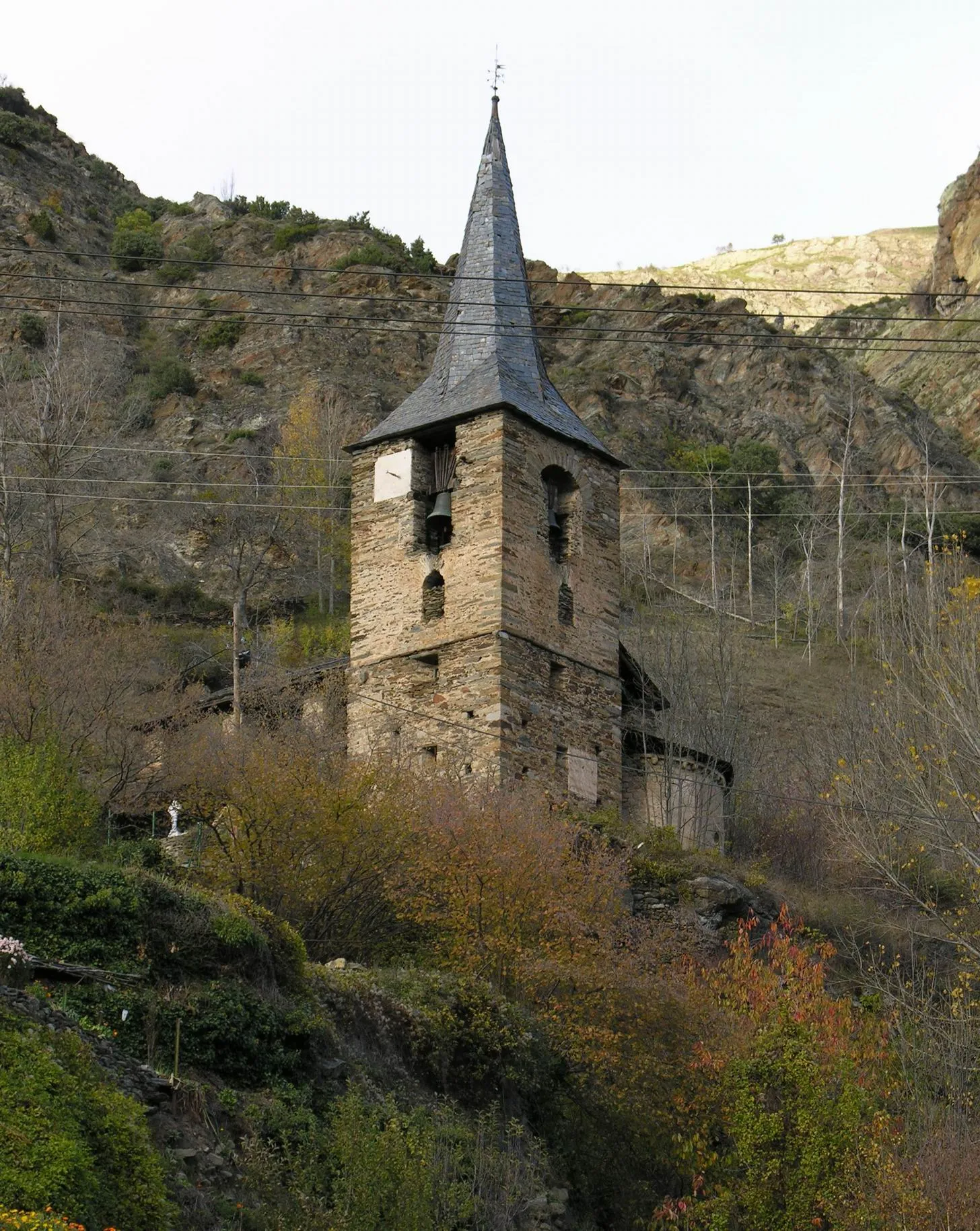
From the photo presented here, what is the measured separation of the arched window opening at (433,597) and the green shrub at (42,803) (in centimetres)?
854

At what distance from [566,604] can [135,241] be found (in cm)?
5015

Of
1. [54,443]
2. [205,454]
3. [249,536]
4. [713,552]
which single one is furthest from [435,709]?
[205,454]

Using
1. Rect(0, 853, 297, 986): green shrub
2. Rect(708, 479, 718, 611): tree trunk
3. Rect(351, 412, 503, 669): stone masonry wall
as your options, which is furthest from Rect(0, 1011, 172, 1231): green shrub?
Rect(708, 479, 718, 611): tree trunk

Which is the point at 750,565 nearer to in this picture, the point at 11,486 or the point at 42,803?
the point at 11,486

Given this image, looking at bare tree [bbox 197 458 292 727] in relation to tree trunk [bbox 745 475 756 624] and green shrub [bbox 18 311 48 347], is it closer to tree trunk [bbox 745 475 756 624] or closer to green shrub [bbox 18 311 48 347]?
green shrub [bbox 18 311 48 347]

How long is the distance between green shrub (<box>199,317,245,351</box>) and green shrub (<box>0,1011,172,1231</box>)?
58287 mm

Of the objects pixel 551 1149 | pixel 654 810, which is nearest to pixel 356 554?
pixel 654 810

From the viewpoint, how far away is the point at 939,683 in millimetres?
27219

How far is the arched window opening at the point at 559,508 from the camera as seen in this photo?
35.1 m

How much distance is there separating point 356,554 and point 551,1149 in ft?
49.2

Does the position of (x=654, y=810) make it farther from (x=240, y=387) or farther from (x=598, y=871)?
(x=240, y=387)

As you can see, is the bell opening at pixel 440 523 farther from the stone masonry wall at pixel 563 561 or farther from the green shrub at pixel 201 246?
the green shrub at pixel 201 246

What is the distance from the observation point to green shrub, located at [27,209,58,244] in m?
74.7

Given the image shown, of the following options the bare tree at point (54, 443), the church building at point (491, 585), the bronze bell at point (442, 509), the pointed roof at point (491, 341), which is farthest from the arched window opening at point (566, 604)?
the bare tree at point (54, 443)
